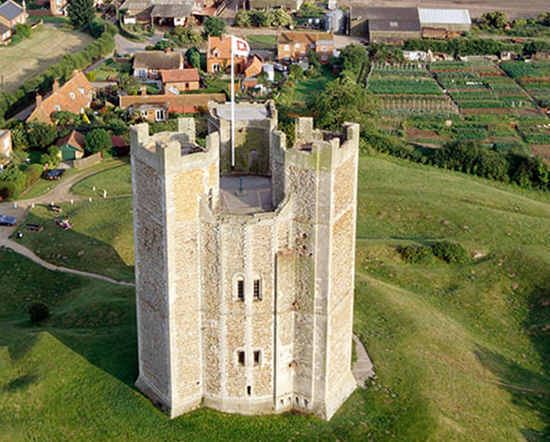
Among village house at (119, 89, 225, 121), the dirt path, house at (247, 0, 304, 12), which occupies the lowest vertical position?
the dirt path

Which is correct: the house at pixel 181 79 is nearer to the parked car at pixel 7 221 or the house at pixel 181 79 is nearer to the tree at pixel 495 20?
the parked car at pixel 7 221

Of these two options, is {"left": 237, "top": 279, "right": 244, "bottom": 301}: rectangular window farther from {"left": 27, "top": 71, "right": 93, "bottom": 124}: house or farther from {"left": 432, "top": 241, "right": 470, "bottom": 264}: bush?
{"left": 27, "top": 71, "right": 93, "bottom": 124}: house

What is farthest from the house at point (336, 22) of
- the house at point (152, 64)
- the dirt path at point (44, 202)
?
the dirt path at point (44, 202)

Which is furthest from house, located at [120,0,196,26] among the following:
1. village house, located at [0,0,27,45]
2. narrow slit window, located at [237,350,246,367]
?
narrow slit window, located at [237,350,246,367]

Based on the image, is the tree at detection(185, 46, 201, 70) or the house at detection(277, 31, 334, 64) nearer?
the tree at detection(185, 46, 201, 70)

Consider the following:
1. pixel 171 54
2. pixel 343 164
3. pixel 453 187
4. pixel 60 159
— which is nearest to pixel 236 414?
pixel 343 164

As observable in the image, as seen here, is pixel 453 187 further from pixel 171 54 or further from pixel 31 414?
pixel 171 54
